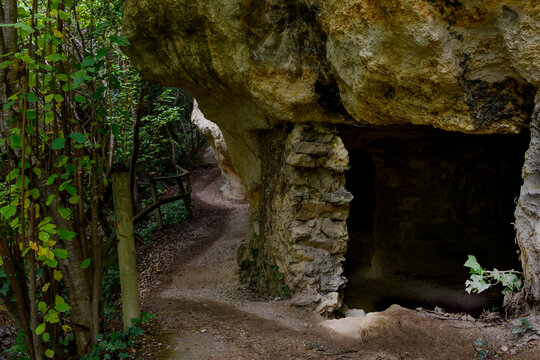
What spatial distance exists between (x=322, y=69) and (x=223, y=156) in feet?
31.1

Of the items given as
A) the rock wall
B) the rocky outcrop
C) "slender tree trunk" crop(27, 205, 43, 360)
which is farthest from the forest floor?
the rocky outcrop

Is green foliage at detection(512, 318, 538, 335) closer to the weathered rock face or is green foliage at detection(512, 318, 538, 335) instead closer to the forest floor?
the forest floor

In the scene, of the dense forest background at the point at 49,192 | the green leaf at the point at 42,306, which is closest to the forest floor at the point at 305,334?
the dense forest background at the point at 49,192

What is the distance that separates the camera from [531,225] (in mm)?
3750

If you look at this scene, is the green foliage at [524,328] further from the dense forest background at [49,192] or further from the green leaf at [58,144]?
the green leaf at [58,144]

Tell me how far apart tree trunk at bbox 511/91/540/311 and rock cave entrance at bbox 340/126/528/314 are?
3.73m

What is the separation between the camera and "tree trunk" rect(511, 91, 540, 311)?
3676 millimetres

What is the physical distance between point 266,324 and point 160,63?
3950 millimetres

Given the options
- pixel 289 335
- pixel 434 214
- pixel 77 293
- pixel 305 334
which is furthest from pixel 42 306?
pixel 434 214

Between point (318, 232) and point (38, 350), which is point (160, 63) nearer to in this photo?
point (318, 232)

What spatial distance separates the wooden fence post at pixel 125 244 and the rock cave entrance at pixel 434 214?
4675 mm

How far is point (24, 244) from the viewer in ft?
9.03

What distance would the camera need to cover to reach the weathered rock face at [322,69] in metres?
3.77

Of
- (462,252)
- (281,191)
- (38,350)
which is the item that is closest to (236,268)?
(281,191)
